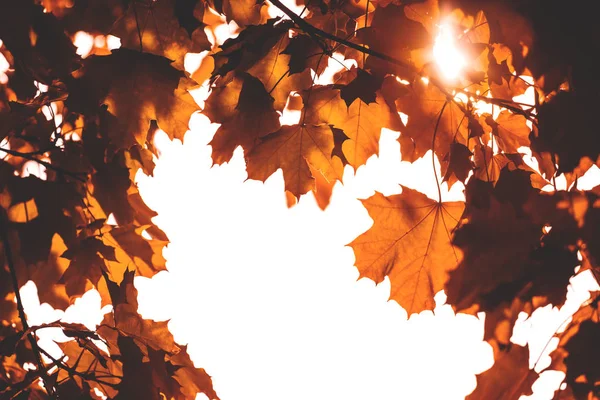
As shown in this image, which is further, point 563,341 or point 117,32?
point 117,32

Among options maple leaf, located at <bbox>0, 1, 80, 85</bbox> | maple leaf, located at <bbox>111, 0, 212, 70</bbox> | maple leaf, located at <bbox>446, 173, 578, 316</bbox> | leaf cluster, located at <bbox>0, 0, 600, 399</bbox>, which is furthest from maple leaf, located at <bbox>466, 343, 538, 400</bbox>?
maple leaf, located at <bbox>0, 1, 80, 85</bbox>

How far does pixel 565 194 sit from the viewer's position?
4.17 ft

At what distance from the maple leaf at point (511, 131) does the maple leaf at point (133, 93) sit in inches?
39.4

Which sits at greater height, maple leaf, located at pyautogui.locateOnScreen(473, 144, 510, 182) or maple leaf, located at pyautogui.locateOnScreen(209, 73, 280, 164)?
maple leaf, located at pyautogui.locateOnScreen(209, 73, 280, 164)

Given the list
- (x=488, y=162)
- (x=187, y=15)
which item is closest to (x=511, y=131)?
(x=488, y=162)

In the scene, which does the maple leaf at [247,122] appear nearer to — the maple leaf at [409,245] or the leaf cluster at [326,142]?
the leaf cluster at [326,142]

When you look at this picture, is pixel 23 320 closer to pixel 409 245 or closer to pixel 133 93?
pixel 133 93

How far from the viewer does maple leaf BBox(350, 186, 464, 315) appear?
5.68ft

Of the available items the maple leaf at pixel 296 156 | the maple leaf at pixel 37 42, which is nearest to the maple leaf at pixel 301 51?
the maple leaf at pixel 296 156

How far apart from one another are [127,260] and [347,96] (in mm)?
1206

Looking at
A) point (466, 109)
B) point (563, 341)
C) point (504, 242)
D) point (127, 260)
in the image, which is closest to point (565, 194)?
point (504, 242)

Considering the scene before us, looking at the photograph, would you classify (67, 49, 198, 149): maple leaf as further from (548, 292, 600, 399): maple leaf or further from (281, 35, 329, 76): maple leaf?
(548, 292, 600, 399): maple leaf

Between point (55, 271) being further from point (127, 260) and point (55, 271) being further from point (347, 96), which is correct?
point (347, 96)

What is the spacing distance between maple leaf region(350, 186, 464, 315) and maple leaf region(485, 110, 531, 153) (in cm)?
28
